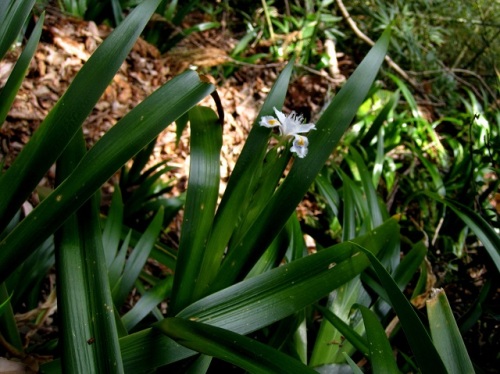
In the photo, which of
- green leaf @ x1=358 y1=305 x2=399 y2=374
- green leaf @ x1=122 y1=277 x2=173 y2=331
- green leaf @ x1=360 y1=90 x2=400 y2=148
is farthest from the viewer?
green leaf @ x1=360 y1=90 x2=400 y2=148

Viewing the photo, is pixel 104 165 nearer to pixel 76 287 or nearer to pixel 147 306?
pixel 76 287

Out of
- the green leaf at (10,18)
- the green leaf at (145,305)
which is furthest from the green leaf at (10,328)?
the green leaf at (10,18)

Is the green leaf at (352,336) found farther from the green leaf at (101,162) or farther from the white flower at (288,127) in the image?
the green leaf at (101,162)

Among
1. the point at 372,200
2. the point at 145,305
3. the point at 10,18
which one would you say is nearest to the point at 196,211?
the point at 145,305

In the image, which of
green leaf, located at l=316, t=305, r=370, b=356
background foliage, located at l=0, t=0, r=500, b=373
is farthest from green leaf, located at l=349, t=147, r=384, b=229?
green leaf, located at l=316, t=305, r=370, b=356

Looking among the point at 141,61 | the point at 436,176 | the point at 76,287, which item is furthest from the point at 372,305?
the point at 141,61

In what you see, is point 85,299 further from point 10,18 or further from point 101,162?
point 10,18

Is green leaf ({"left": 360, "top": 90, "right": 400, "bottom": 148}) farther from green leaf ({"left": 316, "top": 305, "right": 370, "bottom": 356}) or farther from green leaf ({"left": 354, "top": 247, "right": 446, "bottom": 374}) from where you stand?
green leaf ({"left": 354, "top": 247, "right": 446, "bottom": 374})
